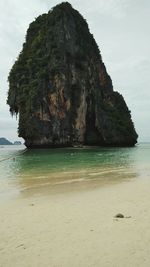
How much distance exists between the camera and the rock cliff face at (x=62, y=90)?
49.6m

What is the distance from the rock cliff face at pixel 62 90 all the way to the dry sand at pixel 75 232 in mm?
41861

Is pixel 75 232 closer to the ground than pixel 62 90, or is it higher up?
closer to the ground

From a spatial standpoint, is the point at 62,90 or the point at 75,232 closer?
the point at 75,232

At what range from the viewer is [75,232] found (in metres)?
4.77

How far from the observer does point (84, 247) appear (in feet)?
13.5

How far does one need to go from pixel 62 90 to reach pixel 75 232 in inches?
1800

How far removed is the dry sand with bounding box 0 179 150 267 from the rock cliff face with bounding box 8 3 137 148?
137 ft

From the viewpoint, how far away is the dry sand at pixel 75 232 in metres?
3.77

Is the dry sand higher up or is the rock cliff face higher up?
the rock cliff face

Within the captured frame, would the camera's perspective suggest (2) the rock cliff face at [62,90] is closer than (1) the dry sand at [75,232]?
No

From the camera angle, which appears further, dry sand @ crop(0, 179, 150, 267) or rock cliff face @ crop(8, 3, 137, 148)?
rock cliff face @ crop(8, 3, 137, 148)

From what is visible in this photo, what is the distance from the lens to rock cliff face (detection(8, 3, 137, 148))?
Result: 4959cm

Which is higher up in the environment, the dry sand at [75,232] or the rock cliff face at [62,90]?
the rock cliff face at [62,90]

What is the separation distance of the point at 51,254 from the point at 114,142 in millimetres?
52195
